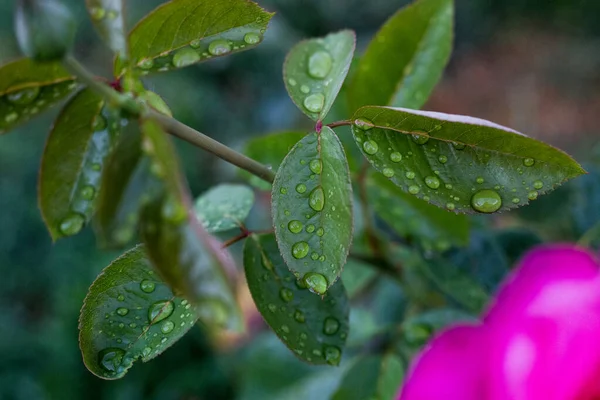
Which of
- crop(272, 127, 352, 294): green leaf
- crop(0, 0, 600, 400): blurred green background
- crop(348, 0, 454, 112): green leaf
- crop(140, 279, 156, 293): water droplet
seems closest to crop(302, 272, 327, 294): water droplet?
crop(272, 127, 352, 294): green leaf

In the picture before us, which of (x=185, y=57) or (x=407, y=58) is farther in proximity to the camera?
(x=407, y=58)

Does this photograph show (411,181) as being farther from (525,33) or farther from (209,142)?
(525,33)

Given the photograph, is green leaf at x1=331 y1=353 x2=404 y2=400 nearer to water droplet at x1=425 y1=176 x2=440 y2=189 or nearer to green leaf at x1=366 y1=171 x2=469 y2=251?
green leaf at x1=366 y1=171 x2=469 y2=251

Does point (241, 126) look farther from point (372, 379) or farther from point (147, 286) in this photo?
point (147, 286)

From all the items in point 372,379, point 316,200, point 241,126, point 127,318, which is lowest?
point 241,126

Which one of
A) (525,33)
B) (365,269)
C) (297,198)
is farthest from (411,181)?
(525,33)

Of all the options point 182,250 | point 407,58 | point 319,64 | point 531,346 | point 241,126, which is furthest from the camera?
point 241,126

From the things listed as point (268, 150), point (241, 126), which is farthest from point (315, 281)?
point (241, 126)

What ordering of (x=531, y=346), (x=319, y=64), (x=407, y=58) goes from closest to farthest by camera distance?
(x=531, y=346) → (x=319, y=64) → (x=407, y=58)
